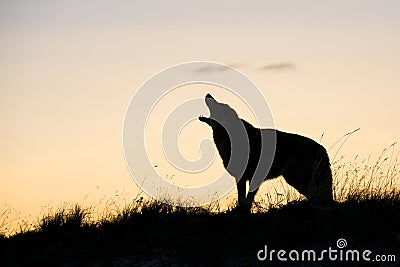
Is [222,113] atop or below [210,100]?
below

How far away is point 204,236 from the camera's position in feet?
27.2

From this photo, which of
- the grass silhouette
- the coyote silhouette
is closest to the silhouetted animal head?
the coyote silhouette

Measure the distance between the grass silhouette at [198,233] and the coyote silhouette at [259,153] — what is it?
2.25 m

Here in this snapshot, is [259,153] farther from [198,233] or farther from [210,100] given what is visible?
[198,233]

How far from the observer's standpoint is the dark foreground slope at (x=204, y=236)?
7.85 m

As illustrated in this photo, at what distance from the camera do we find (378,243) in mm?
7938

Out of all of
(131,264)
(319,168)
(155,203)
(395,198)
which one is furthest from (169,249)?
(319,168)

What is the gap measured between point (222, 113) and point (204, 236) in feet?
15.4

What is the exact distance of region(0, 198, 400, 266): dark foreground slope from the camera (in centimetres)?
785

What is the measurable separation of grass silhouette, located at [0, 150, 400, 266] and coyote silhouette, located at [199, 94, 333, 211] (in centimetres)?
225

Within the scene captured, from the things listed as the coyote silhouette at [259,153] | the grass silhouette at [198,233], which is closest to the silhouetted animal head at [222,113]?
the coyote silhouette at [259,153]

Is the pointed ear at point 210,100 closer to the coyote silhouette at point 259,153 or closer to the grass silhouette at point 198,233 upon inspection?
the coyote silhouette at point 259,153

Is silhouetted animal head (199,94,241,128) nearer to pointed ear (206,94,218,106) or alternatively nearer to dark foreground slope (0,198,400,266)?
pointed ear (206,94,218,106)

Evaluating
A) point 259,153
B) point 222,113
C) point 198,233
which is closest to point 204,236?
point 198,233
